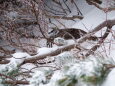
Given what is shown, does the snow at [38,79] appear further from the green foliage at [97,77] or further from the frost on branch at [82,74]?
the green foliage at [97,77]

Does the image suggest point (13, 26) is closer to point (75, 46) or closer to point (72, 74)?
point (75, 46)

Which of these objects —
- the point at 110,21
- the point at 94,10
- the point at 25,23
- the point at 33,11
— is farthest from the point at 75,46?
the point at 25,23

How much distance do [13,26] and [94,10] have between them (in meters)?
1.17

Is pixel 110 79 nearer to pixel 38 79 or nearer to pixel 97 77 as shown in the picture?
pixel 97 77

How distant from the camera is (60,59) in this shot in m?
1.83

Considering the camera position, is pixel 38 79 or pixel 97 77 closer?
pixel 97 77

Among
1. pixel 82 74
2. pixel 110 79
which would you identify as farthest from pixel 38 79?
pixel 110 79

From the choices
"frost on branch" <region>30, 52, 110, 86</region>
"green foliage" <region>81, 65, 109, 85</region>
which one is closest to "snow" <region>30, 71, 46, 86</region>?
"frost on branch" <region>30, 52, 110, 86</region>

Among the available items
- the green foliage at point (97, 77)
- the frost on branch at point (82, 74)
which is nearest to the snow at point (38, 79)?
the frost on branch at point (82, 74)

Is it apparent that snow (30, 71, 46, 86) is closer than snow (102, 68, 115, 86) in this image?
No

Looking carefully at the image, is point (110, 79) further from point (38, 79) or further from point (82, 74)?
point (38, 79)

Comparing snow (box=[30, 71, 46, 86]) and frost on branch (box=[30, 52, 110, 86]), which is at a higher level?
frost on branch (box=[30, 52, 110, 86])

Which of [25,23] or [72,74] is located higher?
[25,23]

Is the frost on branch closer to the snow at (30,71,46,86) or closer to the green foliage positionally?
the green foliage
